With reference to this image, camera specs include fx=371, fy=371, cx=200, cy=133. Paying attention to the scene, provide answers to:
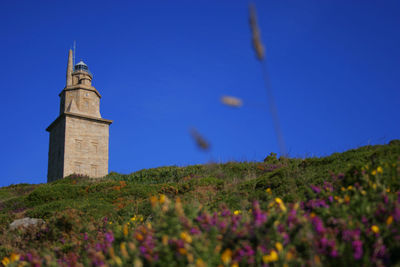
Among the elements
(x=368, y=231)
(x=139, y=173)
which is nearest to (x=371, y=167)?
(x=368, y=231)

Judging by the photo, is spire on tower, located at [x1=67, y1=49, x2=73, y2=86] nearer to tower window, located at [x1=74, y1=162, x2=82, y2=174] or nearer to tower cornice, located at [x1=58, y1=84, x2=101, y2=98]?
tower cornice, located at [x1=58, y1=84, x2=101, y2=98]

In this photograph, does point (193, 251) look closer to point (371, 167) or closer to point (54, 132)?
point (371, 167)

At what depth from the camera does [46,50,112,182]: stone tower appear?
111 ft

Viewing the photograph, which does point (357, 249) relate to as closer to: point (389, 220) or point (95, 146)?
point (389, 220)

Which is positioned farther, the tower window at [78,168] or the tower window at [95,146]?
the tower window at [95,146]

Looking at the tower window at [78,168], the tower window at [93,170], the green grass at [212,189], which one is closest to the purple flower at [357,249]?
the green grass at [212,189]

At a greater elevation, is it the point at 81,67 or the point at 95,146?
the point at 81,67

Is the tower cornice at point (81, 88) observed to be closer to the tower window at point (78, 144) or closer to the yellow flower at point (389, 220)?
the tower window at point (78, 144)

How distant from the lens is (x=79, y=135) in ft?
Answer: 115

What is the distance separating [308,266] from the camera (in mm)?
3551

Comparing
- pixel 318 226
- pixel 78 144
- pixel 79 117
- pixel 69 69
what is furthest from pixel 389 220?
pixel 69 69

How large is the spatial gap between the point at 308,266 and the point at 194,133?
1698mm

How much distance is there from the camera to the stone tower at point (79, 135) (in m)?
33.8

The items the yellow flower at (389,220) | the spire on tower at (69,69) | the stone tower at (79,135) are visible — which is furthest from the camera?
the spire on tower at (69,69)
